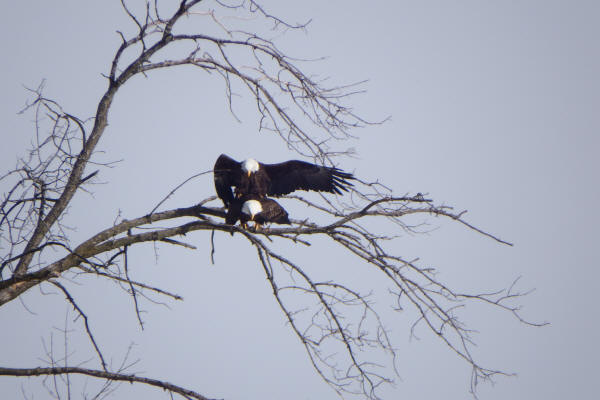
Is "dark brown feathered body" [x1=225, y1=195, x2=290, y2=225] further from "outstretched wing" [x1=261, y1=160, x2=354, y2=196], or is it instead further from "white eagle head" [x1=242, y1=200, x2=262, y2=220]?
"outstretched wing" [x1=261, y1=160, x2=354, y2=196]

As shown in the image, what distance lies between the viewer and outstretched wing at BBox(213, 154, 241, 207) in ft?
20.4

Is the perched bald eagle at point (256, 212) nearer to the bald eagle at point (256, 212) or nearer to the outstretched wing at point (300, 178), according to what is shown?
the bald eagle at point (256, 212)

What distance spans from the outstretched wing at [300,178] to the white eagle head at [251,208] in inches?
27.2

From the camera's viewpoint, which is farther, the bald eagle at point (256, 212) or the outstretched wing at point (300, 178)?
the outstretched wing at point (300, 178)

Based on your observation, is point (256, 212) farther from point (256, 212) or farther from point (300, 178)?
point (300, 178)

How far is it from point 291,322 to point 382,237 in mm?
724

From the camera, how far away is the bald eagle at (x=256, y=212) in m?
5.66

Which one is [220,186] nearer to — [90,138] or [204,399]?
[90,138]

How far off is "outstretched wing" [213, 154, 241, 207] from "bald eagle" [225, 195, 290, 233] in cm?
33

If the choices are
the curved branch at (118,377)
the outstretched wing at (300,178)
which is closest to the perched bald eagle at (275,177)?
the outstretched wing at (300,178)

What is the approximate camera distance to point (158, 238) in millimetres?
4297

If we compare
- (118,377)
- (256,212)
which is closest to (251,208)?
(256,212)

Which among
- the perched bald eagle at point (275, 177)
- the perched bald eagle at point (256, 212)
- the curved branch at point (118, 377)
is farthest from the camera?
the perched bald eagle at point (275, 177)

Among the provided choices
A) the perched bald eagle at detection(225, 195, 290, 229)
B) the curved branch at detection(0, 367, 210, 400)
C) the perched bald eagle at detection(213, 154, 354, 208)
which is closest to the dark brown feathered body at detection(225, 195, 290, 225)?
the perched bald eagle at detection(225, 195, 290, 229)
